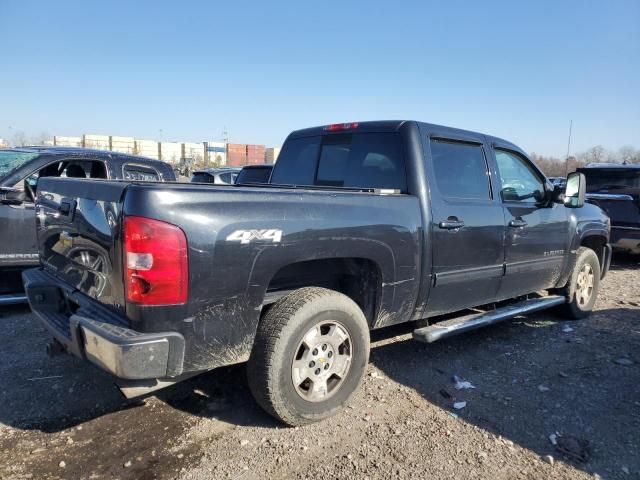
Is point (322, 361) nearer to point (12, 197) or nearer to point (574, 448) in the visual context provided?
point (574, 448)

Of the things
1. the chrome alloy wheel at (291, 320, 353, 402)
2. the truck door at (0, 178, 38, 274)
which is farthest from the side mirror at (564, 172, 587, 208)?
the truck door at (0, 178, 38, 274)

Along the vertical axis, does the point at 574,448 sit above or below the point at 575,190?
below

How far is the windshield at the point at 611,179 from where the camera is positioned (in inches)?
372

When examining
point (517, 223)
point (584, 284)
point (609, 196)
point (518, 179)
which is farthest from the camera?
point (609, 196)

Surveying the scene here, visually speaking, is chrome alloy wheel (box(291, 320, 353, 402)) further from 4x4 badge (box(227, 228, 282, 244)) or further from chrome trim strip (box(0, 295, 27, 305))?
chrome trim strip (box(0, 295, 27, 305))

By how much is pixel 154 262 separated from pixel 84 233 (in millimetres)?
721

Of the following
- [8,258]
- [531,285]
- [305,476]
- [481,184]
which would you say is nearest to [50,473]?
[305,476]

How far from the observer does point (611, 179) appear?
9.75m

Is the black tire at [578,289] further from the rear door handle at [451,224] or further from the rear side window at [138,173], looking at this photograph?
the rear side window at [138,173]

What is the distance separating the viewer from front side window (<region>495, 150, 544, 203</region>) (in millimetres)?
4477

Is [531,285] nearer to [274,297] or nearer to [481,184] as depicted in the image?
[481,184]

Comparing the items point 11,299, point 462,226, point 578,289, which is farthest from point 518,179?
point 11,299

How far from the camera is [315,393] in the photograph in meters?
3.06

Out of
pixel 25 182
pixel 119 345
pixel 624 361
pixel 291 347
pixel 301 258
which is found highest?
pixel 25 182
